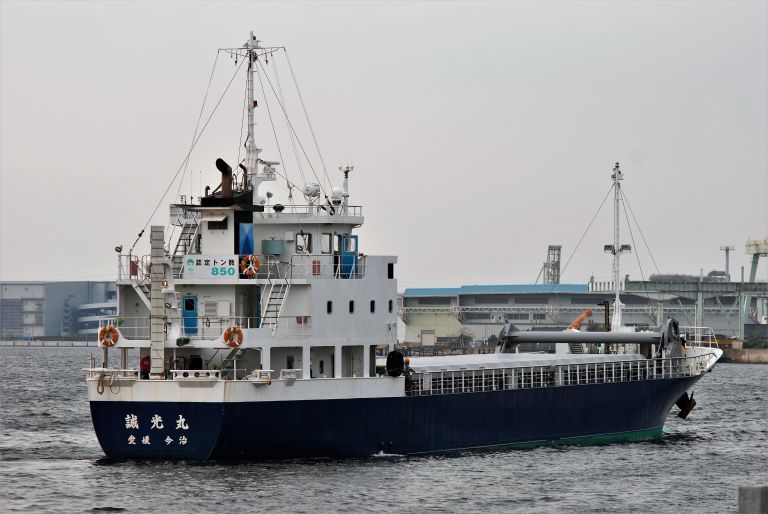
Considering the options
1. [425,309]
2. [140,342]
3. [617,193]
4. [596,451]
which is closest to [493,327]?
[425,309]

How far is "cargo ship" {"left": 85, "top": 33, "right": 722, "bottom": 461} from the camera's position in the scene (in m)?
36.7

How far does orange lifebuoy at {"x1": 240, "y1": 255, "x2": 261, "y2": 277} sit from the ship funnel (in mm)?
1984

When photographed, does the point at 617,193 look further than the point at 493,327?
No

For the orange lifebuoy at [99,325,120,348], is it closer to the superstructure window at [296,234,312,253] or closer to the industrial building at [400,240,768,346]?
the superstructure window at [296,234,312,253]

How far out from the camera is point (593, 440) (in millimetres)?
48594

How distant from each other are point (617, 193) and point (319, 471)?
27313mm

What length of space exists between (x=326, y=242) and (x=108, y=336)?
7278 mm

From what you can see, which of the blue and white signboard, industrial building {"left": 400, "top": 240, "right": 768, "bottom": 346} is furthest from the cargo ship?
industrial building {"left": 400, "top": 240, "right": 768, "bottom": 346}

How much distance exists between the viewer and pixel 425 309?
153 meters

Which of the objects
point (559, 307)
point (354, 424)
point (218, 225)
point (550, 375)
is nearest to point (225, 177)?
point (218, 225)

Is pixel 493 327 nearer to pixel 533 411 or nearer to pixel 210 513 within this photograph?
pixel 533 411

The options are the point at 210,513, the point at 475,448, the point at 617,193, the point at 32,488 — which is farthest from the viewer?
the point at 617,193

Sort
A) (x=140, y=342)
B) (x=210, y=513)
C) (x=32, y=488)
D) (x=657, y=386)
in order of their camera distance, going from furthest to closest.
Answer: (x=657, y=386), (x=140, y=342), (x=32, y=488), (x=210, y=513)

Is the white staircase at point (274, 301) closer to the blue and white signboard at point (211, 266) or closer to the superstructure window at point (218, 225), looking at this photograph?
the blue and white signboard at point (211, 266)
